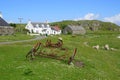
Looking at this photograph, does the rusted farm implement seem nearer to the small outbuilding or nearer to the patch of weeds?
the patch of weeds

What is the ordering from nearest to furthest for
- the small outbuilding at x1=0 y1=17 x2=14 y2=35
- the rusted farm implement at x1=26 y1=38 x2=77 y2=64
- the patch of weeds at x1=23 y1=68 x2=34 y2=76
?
the patch of weeds at x1=23 y1=68 x2=34 y2=76
the rusted farm implement at x1=26 y1=38 x2=77 y2=64
the small outbuilding at x1=0 y1=17 x2=14 y2=35

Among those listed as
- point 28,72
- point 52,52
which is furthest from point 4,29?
point 28,72

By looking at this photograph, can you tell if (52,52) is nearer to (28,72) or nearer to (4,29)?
(28,72)

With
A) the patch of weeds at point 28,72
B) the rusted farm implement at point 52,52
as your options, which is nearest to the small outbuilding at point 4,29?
the rusted farm implement at point 52,52

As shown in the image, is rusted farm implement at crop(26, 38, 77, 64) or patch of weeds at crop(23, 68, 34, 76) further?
rusted farm implement at crop(26, 38, 77, 64)

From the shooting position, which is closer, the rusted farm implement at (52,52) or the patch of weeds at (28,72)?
the patch of weeds at (28,72)

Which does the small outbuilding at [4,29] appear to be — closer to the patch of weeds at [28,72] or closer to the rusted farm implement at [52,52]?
the rusted farm implement at [52,52]

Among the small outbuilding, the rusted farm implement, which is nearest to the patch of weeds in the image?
the rusted farm implement

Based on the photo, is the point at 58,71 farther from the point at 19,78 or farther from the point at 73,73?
the point at 19,78

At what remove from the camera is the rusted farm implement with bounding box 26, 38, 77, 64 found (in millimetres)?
35406

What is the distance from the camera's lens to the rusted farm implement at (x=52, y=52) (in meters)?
35.4

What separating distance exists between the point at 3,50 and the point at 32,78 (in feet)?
67.9

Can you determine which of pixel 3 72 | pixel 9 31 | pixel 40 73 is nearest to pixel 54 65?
pixel 40 73

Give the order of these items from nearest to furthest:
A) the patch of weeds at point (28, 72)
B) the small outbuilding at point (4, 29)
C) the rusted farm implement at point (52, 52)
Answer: the patch of weeds at point (28, 72), the rusted farm implement at point (52, 52), the small outbuilding at point (4, 29)
